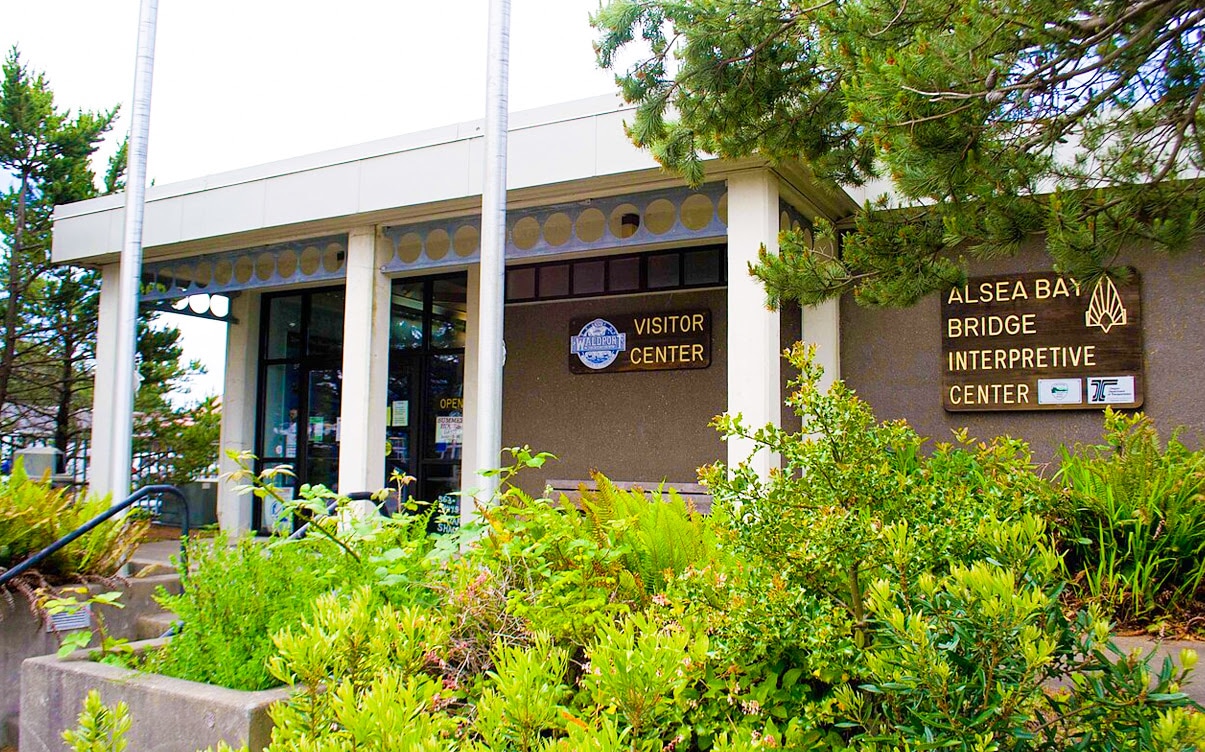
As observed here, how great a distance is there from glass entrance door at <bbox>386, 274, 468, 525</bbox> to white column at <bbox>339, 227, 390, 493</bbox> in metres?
1.86

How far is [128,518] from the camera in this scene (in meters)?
5.19

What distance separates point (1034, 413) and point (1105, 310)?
39.0 inches

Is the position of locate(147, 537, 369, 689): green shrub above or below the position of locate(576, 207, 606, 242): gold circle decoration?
below

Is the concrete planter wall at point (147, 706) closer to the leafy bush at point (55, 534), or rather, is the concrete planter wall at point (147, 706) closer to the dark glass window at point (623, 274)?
the leafy bush at point (55, 534)

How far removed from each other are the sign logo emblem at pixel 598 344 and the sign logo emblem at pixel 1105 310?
4.22 meters

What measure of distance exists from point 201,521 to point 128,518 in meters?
9.29

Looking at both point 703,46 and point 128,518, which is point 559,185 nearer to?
point 703,46

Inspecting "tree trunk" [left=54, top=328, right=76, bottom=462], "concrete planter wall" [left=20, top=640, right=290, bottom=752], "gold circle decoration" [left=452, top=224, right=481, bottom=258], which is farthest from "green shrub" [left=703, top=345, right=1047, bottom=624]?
"tree trunk" [left=54, top=328, right=76, bottom=462]

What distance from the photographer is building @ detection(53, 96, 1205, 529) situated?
6.95m

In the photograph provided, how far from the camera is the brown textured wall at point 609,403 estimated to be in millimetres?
8633

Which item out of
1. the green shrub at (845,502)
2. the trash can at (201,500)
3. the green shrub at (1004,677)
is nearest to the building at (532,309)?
the trash can at (201,500)

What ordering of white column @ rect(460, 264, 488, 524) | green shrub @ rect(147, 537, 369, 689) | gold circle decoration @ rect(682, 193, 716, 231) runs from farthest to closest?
white column @ rect(460, 264, 488, 524)
gold circle decoration @ rect(682, 193, 716, 231)
green shrub @ rect(147, 537, 369, 689)

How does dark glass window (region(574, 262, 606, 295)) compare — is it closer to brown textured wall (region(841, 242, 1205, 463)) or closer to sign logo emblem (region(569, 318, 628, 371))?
sign logo emblem (region(569, 318, 628, 371))

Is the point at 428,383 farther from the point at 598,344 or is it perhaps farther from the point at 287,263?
the point at 598,344
